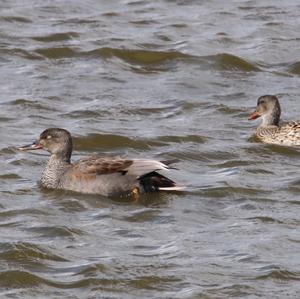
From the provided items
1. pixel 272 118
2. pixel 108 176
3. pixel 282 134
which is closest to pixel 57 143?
pixel 108 176

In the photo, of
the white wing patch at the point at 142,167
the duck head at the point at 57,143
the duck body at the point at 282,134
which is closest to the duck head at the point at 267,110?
the duck body at the point at 282,134

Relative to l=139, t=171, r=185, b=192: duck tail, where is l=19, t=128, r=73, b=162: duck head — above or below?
above

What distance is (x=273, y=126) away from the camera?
16.9 meters

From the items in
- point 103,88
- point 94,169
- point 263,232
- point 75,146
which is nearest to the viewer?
point 263,232

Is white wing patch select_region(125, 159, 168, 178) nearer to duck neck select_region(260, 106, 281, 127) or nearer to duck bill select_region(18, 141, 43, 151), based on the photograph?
duck bill select_region(18, 141, 43, 151)

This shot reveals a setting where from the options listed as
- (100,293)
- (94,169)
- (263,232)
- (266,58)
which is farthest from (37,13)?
(100,293)

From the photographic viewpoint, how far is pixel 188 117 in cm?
1700

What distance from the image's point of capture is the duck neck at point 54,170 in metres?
14.2

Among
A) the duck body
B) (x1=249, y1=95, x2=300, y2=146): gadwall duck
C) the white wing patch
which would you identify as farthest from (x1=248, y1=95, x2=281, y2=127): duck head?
the white wing patch

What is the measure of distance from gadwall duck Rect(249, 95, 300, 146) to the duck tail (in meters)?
2.47

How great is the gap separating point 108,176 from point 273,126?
11.6ft

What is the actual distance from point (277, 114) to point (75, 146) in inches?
105

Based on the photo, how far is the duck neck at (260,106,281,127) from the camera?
16.9 m

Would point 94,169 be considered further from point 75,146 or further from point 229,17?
point 229,17
